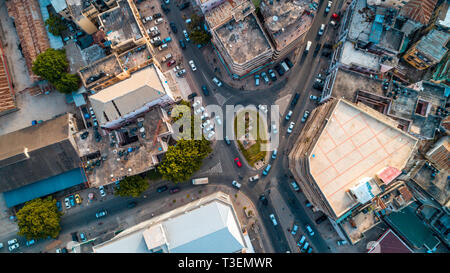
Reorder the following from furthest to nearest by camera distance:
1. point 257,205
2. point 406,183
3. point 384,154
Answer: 1. point 257,205
2. point 406,183
3. point 384,154

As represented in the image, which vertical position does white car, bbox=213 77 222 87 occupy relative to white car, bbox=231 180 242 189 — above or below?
above

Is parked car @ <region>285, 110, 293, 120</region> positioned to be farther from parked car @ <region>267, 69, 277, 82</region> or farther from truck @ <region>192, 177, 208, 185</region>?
truck @ <region>192, 177, 208, 185</region>

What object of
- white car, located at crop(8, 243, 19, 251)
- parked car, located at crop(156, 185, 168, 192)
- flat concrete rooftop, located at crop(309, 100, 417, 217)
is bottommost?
flat concrete rooftop, located at crop(309, 100, 417, 217)

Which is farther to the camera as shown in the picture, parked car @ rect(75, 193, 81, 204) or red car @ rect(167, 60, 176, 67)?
red car @ rect(167, 60, 176, 67)

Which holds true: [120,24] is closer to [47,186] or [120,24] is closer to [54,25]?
[54,25]

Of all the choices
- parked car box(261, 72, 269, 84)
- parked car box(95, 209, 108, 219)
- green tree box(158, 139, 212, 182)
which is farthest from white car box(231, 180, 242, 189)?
parked car box(95, 209, 108, 219)

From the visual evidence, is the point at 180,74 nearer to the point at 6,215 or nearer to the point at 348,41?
the point at 348,41

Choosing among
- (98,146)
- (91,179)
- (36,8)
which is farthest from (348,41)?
(36,8)
